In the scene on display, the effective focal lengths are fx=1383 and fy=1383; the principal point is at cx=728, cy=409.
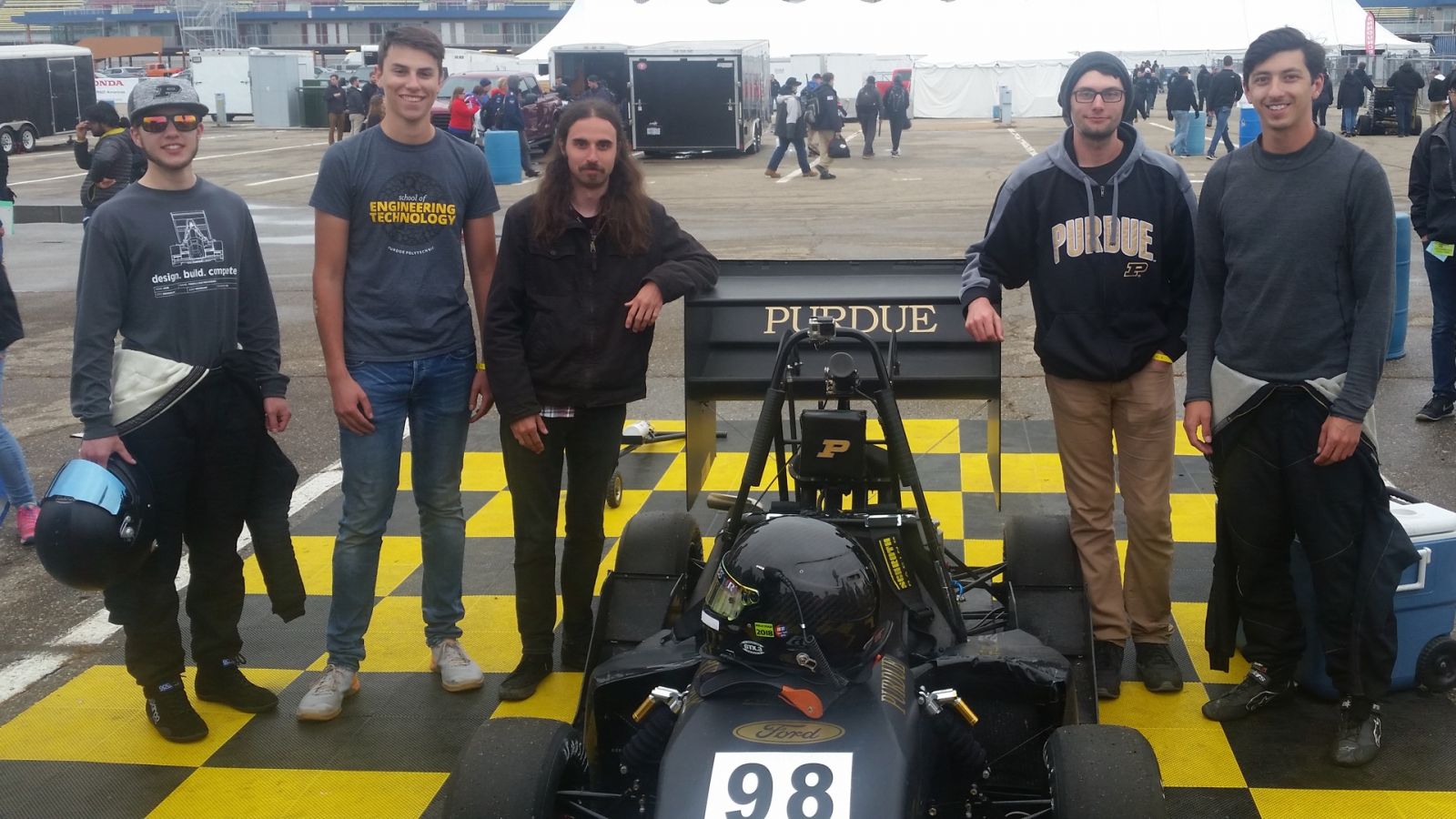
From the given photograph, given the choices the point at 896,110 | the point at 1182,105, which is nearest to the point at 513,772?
the point at 1182,105

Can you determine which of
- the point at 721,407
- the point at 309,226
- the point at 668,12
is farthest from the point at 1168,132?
the point at 721,407

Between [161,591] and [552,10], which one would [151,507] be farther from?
[552,10]

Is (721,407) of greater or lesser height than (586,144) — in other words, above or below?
below

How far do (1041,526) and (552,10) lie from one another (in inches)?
3650

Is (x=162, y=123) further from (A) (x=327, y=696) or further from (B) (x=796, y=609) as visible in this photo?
(B) (x=796, y=609)

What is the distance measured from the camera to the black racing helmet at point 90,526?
12.2 feet

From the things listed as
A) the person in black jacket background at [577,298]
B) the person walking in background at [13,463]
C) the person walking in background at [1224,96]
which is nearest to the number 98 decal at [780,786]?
the person in black jacket background at [577,298]

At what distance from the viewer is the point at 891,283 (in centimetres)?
455

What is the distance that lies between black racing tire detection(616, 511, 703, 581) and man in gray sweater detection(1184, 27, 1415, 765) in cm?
160

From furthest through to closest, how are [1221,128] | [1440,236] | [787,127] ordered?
[1221,128], [787,127], [1440,236]

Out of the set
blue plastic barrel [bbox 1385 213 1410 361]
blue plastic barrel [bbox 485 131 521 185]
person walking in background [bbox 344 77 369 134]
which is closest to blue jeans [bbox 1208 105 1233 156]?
blue plastic barrel [bbox 485 131 521 185]

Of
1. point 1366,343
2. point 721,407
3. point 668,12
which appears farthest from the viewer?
point 668,12

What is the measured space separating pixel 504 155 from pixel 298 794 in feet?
61.2

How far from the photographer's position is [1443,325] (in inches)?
277
